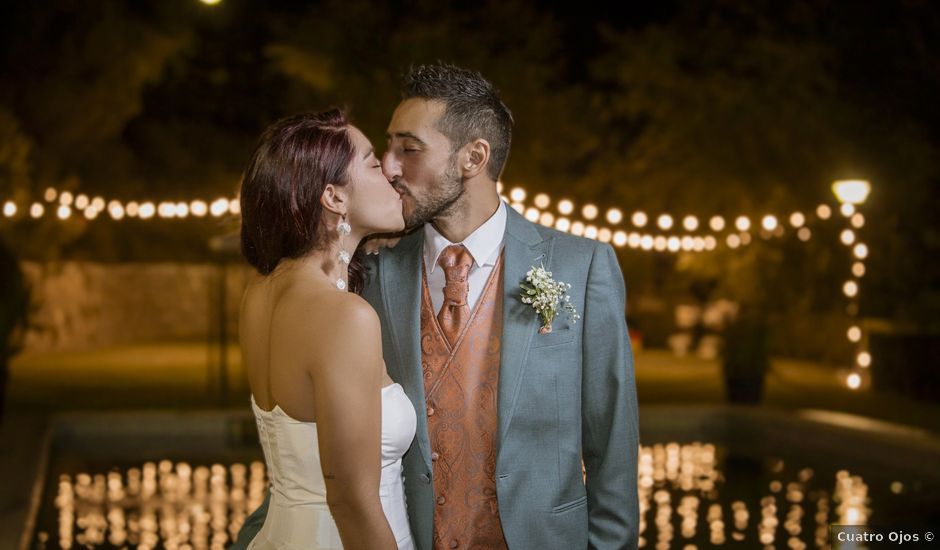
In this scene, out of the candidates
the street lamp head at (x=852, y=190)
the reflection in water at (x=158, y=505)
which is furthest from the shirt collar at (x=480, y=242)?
the street lamp head at (x=852, y=190)

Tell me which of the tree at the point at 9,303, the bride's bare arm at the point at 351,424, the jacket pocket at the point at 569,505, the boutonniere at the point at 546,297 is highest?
the tree at the point at 9,303

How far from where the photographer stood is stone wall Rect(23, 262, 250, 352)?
24.6m

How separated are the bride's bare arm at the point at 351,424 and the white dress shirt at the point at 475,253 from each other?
0.69m

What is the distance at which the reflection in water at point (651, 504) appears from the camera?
7750 millimetres

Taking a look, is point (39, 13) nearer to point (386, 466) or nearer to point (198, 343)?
point (198, 343)

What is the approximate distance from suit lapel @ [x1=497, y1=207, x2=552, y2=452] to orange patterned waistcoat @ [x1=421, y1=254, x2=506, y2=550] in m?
0.08

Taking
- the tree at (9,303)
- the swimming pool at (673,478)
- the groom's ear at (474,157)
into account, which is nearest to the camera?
the groom's ear at (474,157)

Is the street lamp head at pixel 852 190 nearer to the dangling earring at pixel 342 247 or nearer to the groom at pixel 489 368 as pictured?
the groom at pixel 489 368

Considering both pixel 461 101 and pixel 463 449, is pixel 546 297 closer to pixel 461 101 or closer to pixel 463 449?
pixel 463 449

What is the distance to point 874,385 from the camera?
1545cm

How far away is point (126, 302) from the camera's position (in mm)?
28656

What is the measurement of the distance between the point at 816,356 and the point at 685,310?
4.47 metres

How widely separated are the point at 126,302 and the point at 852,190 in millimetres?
20746

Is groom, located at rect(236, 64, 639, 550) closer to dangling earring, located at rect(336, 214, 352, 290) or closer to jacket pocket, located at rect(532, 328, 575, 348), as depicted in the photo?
jacket pocket, located at rect(532, 328, 575, 348)
